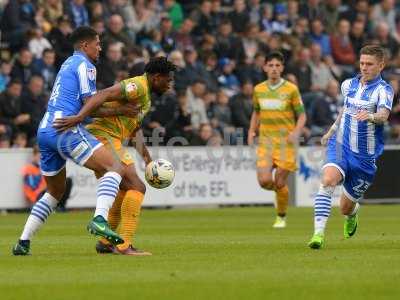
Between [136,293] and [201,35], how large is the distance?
21111 millimetres

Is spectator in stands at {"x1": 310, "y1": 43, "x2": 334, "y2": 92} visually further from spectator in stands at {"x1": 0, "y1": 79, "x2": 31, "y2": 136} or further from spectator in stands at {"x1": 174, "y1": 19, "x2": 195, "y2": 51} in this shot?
spectator in stands at {"x1": 0, "y1": 79, "x2": 31, "y2": 136}

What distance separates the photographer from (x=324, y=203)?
1360 centimetres

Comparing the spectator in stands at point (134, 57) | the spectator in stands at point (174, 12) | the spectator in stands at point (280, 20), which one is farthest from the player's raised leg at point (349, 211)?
the spectator in stands at point (280, 20)

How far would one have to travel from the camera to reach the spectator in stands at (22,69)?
24844 mm

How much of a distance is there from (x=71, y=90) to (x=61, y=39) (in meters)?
12.6

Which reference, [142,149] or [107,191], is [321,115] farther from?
[107,191]

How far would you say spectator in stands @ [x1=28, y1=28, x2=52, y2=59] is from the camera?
2538 cm

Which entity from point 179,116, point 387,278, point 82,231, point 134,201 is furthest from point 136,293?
point 179,116

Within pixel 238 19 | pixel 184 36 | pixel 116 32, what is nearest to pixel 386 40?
pixel 238 19

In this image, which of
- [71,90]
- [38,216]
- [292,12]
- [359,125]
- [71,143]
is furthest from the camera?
[292,12]

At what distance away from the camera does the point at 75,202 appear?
2456cm

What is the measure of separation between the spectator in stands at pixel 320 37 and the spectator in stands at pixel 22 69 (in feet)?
29.7

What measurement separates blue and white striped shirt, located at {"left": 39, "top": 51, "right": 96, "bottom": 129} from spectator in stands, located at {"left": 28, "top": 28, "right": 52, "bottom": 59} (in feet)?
42.2

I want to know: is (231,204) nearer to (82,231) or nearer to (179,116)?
(179,116)
